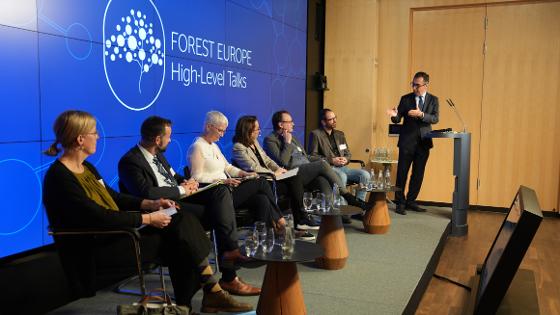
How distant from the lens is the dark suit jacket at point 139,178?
3.42m

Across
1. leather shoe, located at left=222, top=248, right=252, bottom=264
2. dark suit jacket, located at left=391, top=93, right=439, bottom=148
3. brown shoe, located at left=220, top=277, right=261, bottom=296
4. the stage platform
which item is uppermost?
dark suit jacket, located at left=391, top=93, right=439, bottom=148

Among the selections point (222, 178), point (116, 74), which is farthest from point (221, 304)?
point (116, 74)

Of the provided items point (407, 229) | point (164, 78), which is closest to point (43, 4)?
point (164, 78)

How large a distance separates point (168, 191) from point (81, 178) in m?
0.75

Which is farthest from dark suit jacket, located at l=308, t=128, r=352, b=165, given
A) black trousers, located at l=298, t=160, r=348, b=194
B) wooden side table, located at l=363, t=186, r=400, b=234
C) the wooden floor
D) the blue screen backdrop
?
the wooden floor

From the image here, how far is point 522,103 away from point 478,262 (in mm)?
3083

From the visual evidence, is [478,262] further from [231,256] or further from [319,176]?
[231,256]

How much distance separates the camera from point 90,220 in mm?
2756

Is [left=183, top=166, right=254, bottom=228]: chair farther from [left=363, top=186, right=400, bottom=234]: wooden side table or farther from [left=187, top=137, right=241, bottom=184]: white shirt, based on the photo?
[left=363, top=186, right=400, bottom=234]: wooden side table

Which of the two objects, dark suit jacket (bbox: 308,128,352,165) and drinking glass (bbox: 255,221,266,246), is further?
dark suit jacket (bbox: 308,128,352,165)

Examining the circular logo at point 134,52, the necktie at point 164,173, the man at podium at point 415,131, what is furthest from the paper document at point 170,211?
the man at podium at point 415,131

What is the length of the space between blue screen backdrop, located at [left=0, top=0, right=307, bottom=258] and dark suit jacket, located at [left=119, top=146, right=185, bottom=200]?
0.42 m

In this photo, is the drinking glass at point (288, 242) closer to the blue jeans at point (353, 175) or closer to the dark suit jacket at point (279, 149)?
the dark suit jacket at point (279, 149)

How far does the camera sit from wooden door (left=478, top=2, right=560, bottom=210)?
6918 millimetres
